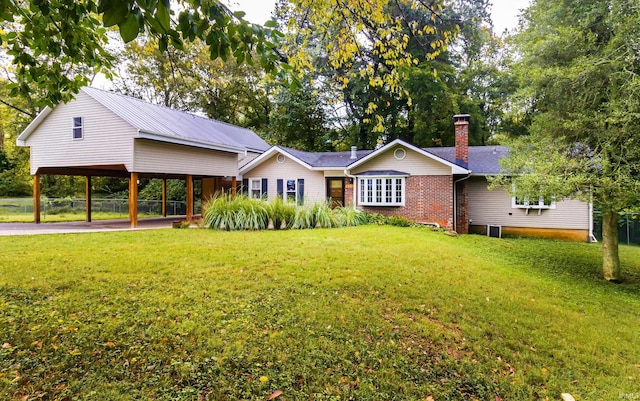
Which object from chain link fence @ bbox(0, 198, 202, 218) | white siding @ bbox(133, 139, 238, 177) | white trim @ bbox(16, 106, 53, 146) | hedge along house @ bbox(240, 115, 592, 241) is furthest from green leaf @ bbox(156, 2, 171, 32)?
chain link fence @ bbox(0, 198, 202, 218)

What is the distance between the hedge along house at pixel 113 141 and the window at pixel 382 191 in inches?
277

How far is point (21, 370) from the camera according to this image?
2.71 m

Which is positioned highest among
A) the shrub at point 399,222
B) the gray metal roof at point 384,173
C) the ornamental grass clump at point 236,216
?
the gray metal roof at point 384,173

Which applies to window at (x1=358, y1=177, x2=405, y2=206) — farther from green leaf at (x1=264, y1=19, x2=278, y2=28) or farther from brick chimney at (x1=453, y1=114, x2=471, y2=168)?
green leaf at (x1=264, y1=19, x2=278, y2=28)

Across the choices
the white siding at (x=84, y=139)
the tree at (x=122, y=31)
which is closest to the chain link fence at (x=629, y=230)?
the tree at (x=122, y=31)

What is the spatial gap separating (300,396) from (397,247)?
622 cm

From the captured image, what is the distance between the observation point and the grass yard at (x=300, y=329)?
9.34 feet

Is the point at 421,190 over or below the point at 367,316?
over

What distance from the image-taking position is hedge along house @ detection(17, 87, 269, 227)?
12.1 m

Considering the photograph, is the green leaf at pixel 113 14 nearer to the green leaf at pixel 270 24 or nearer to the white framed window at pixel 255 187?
the green leaf at pixel 270 24

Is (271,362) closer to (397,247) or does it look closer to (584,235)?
(397,247)

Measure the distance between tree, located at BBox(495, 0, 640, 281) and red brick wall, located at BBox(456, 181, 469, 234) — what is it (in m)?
6.92

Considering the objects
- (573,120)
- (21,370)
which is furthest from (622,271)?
(21,370)

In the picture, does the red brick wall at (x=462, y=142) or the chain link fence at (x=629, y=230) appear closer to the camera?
the chain link fence at (x=629, y=230)
